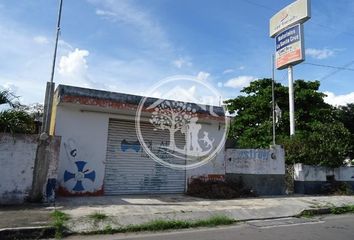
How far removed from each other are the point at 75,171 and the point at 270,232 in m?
6.37

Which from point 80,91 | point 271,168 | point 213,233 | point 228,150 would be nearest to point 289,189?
point 271,168

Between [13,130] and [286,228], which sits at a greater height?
[13,130]

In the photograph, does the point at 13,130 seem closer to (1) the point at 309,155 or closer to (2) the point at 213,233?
(2) the point at 213,233

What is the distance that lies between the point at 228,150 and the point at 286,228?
589 centimetres

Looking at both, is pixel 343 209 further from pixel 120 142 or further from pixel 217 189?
pixel 120 142

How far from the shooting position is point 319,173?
14.4m

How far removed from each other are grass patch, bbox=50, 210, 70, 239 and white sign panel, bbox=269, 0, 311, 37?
15575 millimetres

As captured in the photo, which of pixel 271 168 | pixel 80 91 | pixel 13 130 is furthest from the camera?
pixel 271 168

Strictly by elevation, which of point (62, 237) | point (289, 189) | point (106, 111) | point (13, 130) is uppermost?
point (106, 111)

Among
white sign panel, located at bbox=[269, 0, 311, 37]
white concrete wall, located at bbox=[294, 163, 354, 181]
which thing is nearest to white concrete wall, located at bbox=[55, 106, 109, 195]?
white concrete wall, located at bbox=[294, 163, 354, 181]

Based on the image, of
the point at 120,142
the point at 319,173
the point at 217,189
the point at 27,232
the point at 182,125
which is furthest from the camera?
the point at 319,173

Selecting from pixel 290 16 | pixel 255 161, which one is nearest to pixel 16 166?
pixel 255 161

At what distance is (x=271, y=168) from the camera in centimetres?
1334

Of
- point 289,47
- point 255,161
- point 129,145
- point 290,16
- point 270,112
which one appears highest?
point 290,16
